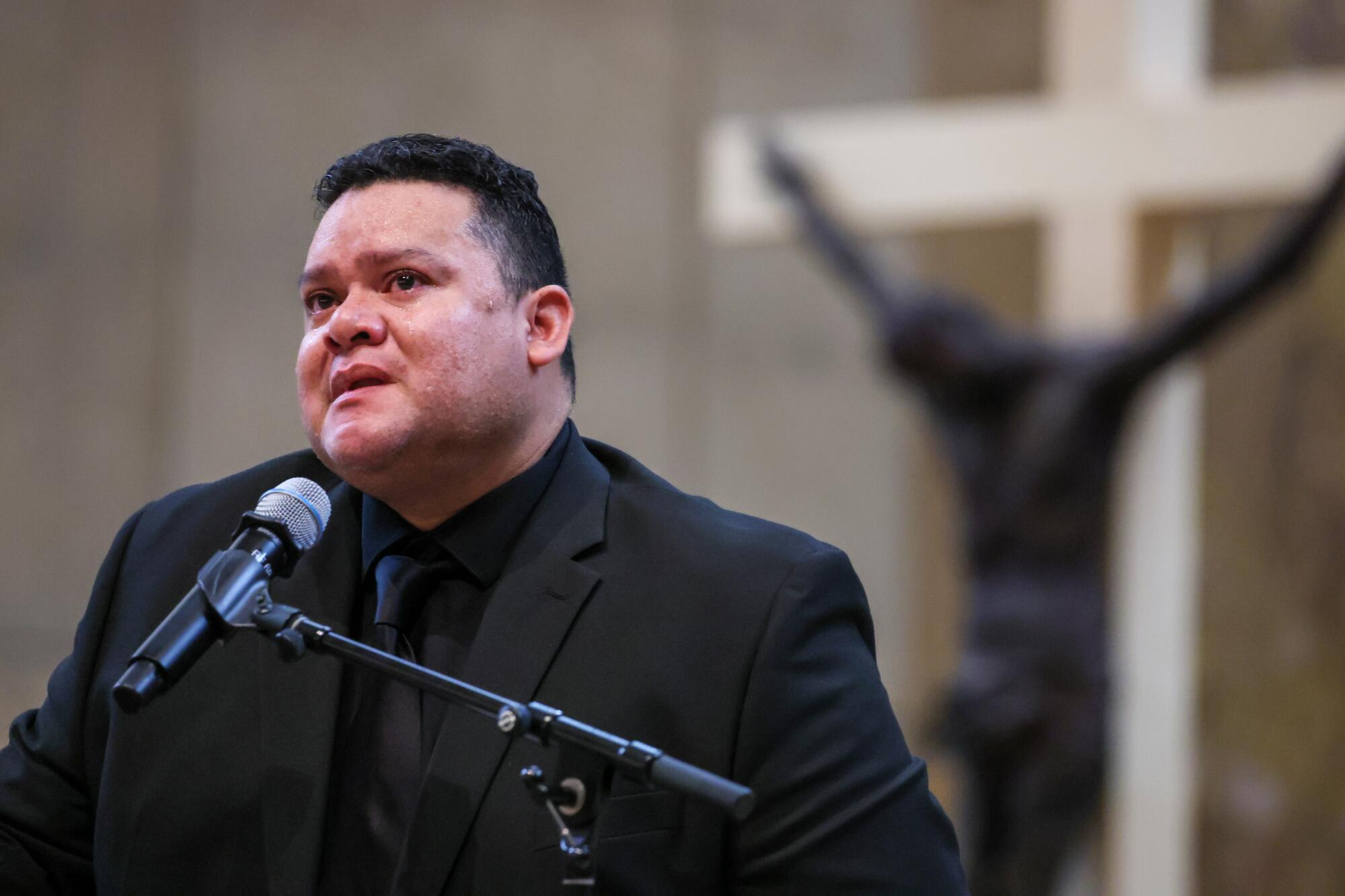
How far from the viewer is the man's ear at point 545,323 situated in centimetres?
225

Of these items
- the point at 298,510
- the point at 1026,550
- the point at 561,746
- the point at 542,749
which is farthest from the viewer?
the point at 1026,550

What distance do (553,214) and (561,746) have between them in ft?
16.9

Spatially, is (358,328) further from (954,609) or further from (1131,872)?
(954,609)

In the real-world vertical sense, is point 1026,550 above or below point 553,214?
below

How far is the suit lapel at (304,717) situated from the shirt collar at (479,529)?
4cm

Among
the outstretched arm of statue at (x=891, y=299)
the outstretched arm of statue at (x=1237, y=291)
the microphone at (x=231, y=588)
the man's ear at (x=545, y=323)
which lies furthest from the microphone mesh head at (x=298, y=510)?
the outstretched arm of statue at (x=891, y=299)

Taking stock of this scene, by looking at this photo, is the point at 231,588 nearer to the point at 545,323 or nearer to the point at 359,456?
the point at 359,456

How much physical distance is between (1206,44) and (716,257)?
195 centimetres

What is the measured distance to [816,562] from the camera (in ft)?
6.90

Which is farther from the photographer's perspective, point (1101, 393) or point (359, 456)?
point (1101, 393)

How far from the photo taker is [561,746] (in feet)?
5.42

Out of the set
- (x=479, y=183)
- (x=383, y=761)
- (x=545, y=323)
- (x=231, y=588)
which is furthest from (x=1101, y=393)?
(x=231, y=588)

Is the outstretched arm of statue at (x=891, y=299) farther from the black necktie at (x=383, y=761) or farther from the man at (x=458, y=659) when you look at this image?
the black necktie at (x=383, y=761)

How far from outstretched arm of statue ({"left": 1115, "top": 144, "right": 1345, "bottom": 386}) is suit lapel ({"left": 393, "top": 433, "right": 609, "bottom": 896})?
2.42 metres
